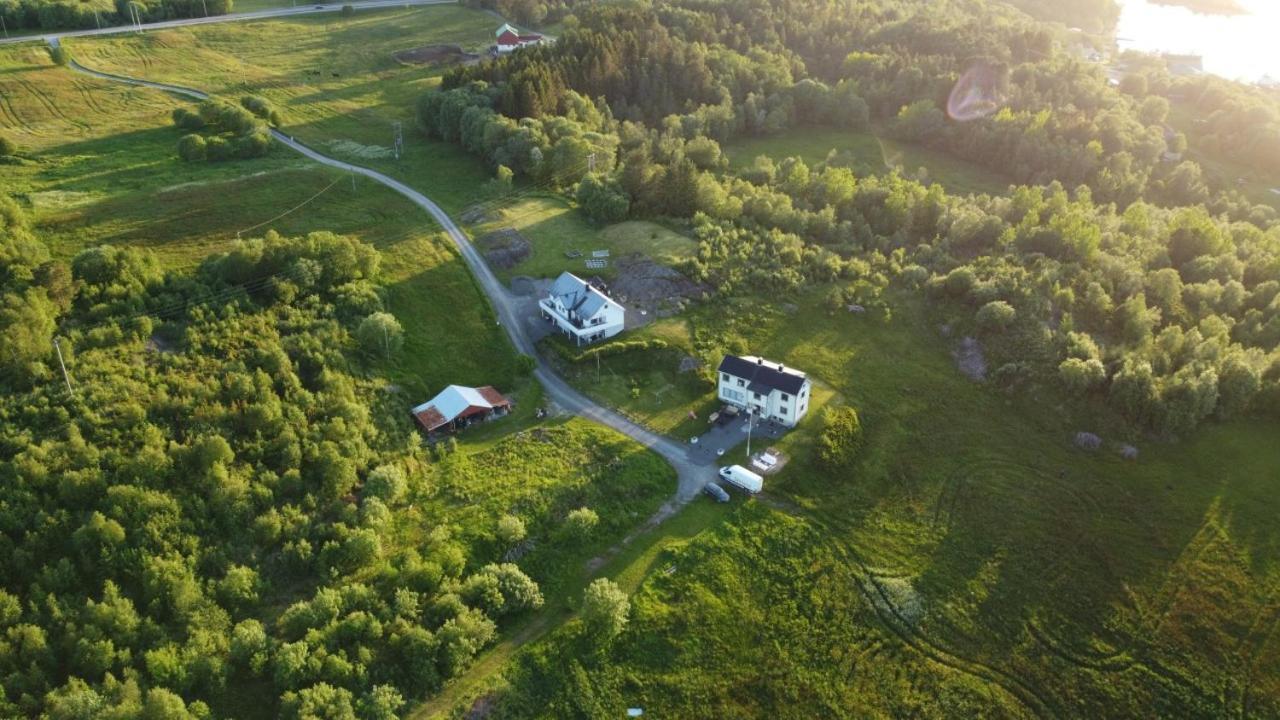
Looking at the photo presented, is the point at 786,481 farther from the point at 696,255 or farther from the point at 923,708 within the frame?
the point at 696,255

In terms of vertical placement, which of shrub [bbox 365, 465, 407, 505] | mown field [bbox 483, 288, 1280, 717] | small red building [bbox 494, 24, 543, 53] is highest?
small red building [bbox 494, 24, 543, 53]

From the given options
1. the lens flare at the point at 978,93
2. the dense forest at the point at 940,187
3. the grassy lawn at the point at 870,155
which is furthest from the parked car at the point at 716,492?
the lens flare at the point at 978,93

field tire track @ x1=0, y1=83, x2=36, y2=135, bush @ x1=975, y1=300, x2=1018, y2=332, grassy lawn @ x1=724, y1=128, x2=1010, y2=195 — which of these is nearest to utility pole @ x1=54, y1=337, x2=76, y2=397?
field tire track @ x1=0, y1=83, x2=36, y2=135

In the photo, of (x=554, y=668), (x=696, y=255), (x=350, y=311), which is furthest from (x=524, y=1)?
(x=554, y=668)

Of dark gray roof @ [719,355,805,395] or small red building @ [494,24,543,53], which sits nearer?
dark gray roof @ [719,355,805,395]

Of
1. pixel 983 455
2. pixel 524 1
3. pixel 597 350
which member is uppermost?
pixel 524 1

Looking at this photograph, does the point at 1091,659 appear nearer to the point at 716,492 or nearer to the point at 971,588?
the point at 971,588

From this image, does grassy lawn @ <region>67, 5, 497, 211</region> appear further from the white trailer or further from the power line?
the white trailer
